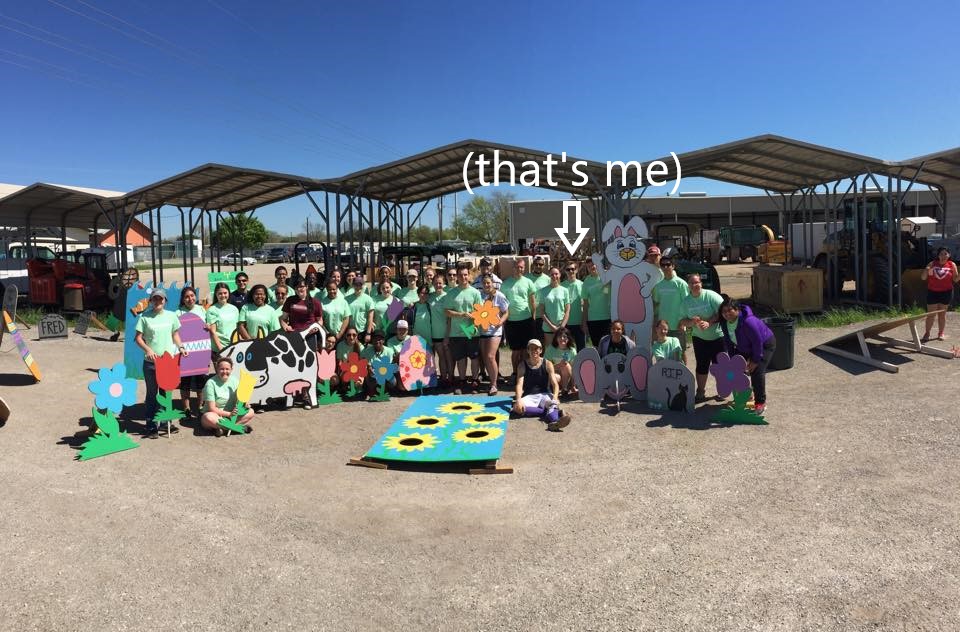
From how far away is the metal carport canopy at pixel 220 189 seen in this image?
52.1 ft

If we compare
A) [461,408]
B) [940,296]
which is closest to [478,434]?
[461,408]

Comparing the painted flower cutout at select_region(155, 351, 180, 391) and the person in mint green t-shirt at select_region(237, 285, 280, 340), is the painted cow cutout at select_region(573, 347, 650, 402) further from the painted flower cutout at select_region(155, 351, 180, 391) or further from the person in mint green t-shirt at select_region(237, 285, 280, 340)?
the painted flower cutout at select_region(155, 351, 180, 391)

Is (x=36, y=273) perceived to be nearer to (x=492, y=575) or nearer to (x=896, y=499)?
(x=492, y=575)

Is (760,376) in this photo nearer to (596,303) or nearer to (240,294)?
(596,303)

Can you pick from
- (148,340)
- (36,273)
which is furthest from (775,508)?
(36,273)

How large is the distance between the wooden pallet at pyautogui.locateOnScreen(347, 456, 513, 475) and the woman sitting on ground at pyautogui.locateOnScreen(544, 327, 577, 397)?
7.58 feet

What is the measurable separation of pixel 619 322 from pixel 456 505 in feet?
11.5

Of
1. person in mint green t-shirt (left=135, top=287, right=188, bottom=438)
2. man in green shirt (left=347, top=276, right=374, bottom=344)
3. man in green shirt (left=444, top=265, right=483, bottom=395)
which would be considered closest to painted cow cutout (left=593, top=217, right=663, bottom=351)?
man in green shirt (left=444, top=265, right=483, bottom=395)

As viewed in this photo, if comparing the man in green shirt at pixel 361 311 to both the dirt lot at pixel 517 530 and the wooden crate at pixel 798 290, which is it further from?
the wooden crate at pixel 798 290

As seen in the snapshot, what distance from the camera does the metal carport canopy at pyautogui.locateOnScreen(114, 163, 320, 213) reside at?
52.1ft

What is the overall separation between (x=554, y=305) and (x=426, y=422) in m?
2.35

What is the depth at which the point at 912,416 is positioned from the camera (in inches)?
259

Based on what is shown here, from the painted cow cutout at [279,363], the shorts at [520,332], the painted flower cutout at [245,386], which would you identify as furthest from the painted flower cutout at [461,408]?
the painted flower cutout at [245,386]

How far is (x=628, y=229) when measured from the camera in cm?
812
